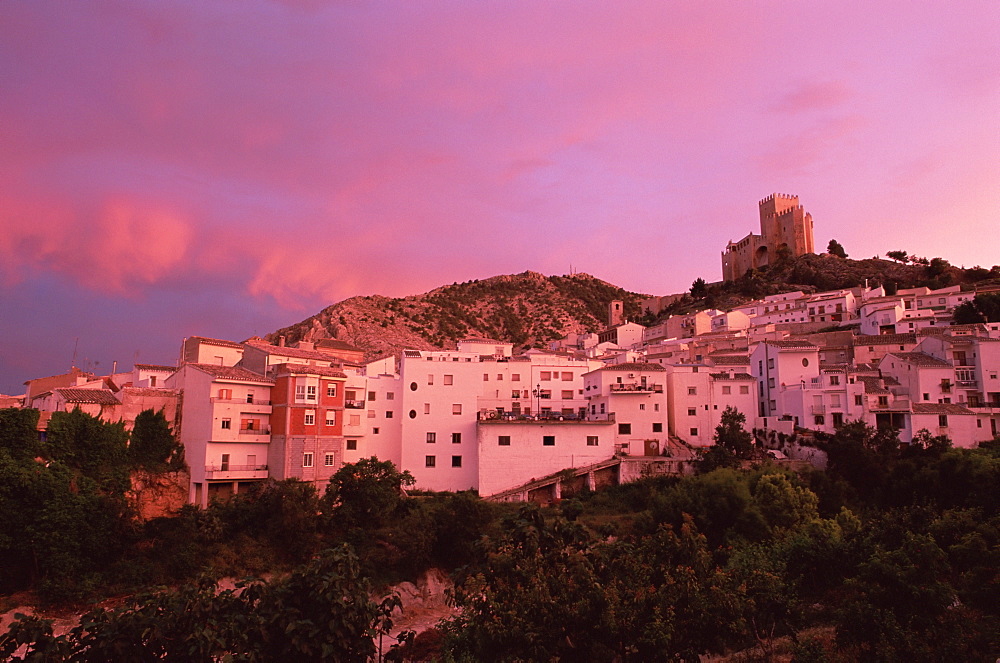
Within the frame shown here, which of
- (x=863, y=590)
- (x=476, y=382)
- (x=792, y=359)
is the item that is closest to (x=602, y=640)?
(x=863, y=590)

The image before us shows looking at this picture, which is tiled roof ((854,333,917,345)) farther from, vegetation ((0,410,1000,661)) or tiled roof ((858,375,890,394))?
vegetation ((0,410,1000,661))

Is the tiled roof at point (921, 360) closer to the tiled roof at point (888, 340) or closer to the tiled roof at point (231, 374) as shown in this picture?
the tiled roof at point (888, 340)

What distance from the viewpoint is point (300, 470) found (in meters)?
32.1

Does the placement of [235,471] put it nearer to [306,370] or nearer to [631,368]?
[306,370]

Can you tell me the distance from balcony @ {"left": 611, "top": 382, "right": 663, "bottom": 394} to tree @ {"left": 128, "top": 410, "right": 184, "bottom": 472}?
24205 millimetres

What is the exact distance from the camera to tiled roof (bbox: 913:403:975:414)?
1384 inches

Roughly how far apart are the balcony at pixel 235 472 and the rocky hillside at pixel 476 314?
33.9 m

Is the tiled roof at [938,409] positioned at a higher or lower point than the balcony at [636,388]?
lower

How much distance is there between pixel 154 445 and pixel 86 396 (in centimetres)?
380

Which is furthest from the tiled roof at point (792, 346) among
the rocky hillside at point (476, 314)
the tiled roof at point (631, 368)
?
the rocky hillside at point (476, 314)

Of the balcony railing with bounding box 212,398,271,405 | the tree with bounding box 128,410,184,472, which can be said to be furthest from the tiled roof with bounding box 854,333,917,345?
the tree with bounding box 128,410,184,472

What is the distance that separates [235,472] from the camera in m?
31.4

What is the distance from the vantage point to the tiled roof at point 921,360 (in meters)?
38.7

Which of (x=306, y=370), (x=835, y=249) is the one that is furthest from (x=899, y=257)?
(x=306, y=370)
